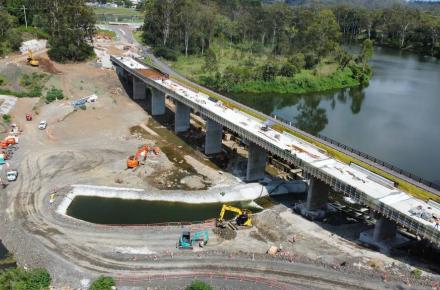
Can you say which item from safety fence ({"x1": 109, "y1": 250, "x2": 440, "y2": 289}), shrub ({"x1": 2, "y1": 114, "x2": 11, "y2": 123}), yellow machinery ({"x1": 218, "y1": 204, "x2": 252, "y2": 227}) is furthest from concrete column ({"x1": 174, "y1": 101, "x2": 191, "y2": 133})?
safety fence ({"x1": 109, "y1": 250, "x2": 440, "y2": 289})

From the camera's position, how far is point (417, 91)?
12306 cm

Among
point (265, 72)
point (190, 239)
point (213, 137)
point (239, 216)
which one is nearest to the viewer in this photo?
point (190, 239)

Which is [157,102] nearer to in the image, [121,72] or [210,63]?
[121,72]

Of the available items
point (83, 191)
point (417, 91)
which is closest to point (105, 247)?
point (83, 191)

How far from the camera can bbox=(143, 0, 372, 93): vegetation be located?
120m

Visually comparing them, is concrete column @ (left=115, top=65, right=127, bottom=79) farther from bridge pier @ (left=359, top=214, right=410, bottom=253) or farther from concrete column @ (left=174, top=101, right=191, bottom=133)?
bridge pier @ (left=359, top=214, right=410, bottom=253)

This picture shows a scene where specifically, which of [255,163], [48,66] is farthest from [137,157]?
[48,66]

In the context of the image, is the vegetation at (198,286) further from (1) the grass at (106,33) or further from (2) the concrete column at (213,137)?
(1) the grass at (106,33)

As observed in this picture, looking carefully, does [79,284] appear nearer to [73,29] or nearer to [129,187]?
[129,187]

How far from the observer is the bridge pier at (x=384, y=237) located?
44.0 meters

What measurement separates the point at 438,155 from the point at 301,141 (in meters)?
31.9

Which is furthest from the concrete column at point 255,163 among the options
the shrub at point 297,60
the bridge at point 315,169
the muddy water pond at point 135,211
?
the shrub at point 297,60

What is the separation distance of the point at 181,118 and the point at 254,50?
3052 inches

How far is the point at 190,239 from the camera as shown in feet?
149
